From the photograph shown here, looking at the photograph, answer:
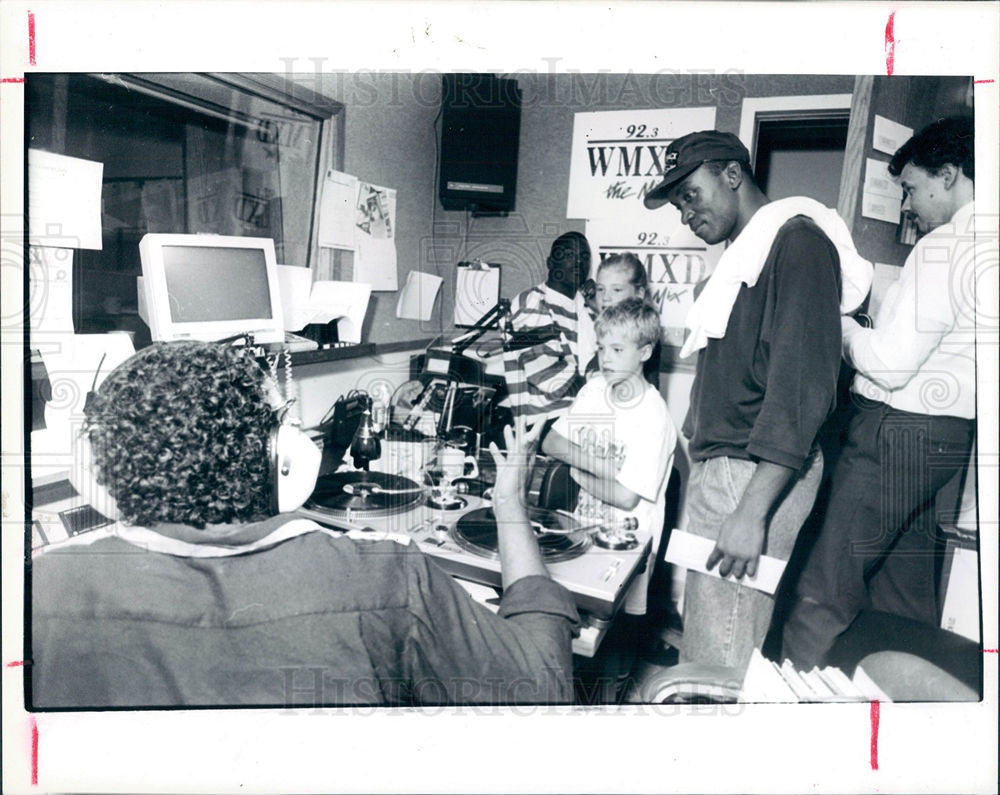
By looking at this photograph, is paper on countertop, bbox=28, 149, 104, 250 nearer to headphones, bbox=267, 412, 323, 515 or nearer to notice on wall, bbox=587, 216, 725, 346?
headphones, bbox=267, 412, 323, 515

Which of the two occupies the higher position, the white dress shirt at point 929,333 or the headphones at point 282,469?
the white dress shirt at point 929,333

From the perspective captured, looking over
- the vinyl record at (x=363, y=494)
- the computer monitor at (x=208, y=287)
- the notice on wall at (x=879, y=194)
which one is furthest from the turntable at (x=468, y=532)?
the notice on wall at (x=879, y=194)

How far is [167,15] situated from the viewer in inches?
39.6

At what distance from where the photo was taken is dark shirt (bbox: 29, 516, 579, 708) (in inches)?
35.9

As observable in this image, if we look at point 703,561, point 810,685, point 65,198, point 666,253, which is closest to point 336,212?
point 65,198

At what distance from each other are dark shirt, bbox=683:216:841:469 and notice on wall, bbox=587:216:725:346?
66 mm

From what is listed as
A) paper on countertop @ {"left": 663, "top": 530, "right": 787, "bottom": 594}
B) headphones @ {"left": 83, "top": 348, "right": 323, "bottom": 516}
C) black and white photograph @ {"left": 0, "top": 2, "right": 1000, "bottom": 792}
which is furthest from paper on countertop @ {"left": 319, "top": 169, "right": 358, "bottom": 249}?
paper on countertop @ {"left": 663, "top": 530, "right": 787, "bottom": 594}

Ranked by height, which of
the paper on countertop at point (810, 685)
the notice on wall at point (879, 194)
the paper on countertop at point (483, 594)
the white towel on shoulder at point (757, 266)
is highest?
the notice on wall at point (879, 194)

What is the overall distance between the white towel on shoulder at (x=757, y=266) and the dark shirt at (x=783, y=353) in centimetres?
1

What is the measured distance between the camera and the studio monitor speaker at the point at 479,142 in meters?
1.03

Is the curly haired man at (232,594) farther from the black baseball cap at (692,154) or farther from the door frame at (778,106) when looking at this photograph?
the door frame at (778,106)

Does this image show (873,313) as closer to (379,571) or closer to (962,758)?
(962,758)

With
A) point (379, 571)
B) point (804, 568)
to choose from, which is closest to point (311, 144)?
point (379, 571)

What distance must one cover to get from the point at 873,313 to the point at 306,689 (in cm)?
101
